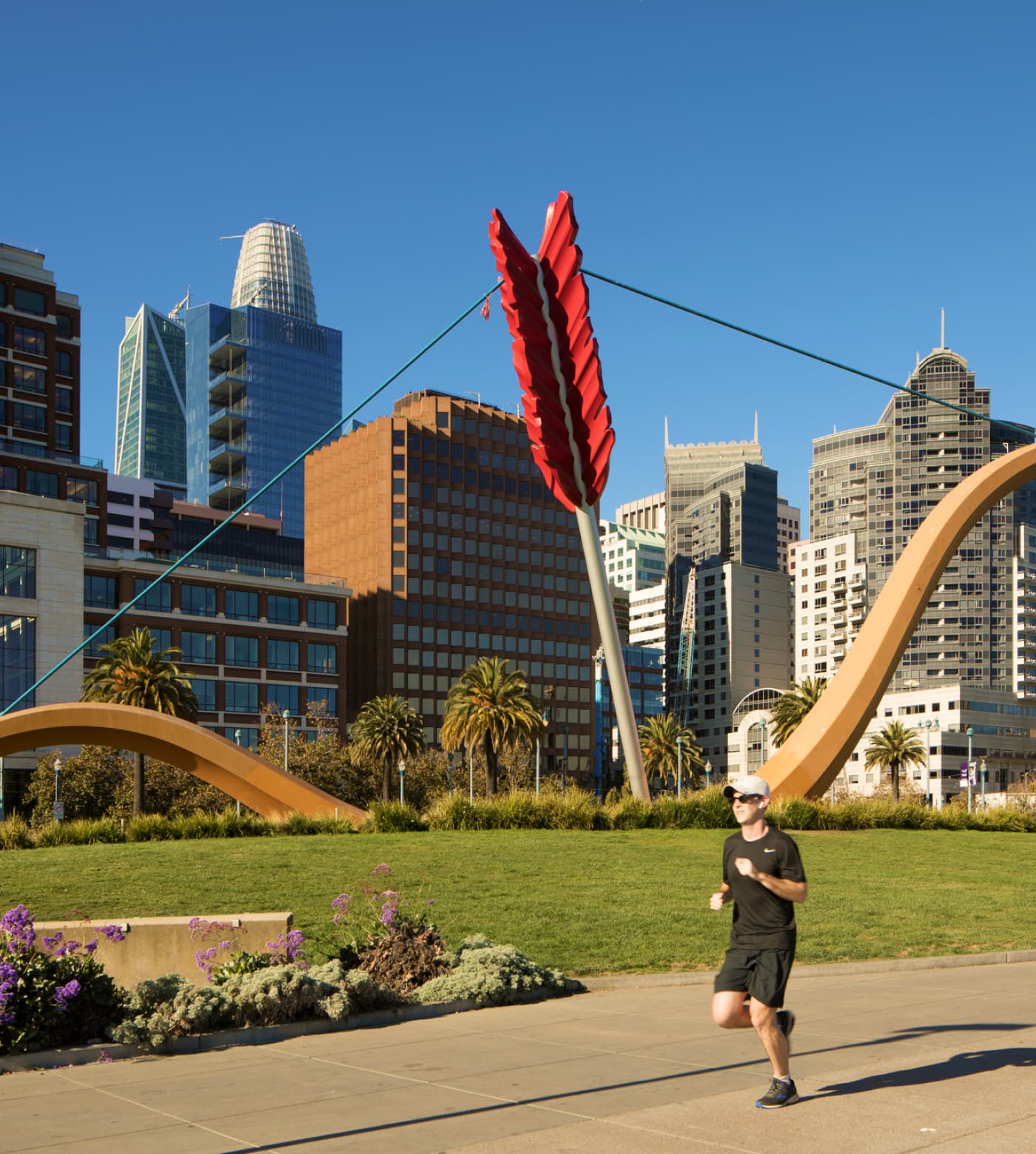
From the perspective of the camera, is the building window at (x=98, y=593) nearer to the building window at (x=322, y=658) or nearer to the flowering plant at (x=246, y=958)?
the building window at (x=322, y=658)

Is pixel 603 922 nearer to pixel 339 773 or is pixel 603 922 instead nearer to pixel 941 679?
pixel 339 773

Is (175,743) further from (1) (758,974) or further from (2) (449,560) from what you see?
(2) (449,560)

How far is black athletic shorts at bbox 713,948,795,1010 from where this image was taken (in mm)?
7402

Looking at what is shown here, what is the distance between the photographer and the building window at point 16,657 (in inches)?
2766

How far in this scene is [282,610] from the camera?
4001 inches

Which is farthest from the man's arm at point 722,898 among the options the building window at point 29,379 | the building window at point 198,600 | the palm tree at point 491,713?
the building window at point 198,600

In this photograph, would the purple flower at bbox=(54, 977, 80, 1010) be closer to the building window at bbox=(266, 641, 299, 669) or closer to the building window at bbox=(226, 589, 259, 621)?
the building window at bbox=(226, 589, 259, 621)

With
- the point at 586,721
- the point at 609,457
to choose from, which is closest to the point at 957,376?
the point at 586,721

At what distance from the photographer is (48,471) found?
88625 millimetres

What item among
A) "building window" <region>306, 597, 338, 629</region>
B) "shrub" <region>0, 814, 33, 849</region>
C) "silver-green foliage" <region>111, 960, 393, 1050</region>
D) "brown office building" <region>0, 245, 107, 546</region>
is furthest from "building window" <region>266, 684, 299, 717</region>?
"silver-green foliage" <region>111, 960, 393, 1050</region>

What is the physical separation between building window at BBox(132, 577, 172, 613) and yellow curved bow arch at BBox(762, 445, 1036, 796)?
68811 millimetres

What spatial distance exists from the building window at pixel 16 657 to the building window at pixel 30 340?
2586cm

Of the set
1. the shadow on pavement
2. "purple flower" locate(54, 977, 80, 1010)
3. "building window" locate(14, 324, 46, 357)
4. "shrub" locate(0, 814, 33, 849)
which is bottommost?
"shrub" locate(0, 814, 33, 849)

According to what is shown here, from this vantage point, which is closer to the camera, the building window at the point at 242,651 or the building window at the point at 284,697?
the building window at the point at 242,651
